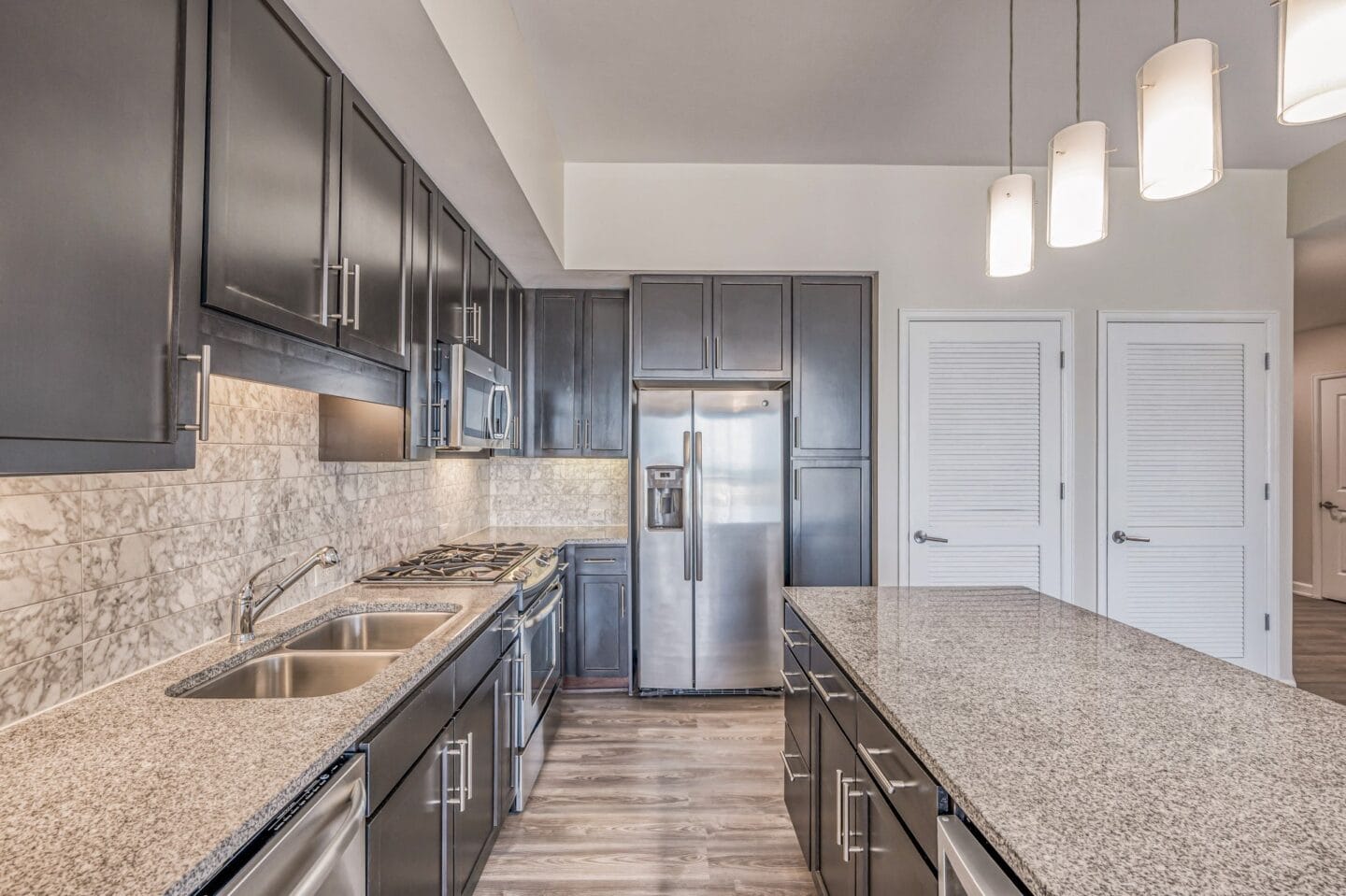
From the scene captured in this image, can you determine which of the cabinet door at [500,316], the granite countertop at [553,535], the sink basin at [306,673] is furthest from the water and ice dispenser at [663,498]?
the sink basin at [306,673]

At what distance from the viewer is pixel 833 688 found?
5.34 feet

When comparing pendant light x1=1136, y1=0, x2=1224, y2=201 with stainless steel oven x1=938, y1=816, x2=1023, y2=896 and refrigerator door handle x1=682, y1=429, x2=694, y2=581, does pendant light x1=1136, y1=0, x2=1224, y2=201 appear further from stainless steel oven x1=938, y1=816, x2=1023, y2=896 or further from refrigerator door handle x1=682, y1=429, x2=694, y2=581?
refrigerator door handle x1=682, y1=429, x2=694, y2=581

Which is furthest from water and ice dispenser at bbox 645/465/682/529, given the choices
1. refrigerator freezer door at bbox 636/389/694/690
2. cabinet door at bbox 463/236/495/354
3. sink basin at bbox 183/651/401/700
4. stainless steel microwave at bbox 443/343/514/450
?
sink basin at bbox 183/651/401/700

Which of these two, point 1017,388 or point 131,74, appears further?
point 1017,388

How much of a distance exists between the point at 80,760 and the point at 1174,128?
2.24 metres

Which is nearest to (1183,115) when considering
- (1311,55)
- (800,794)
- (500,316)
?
(1311,55)

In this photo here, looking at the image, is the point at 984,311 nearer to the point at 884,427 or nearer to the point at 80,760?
the point at 884,427

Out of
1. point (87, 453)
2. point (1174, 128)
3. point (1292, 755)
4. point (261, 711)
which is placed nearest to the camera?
point (87, 453)

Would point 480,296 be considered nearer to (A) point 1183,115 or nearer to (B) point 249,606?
(B) point 249,606

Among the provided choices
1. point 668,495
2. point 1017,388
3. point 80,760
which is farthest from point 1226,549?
point 80,760

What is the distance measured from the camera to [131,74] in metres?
0.94

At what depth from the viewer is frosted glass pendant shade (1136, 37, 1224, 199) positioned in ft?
4.15

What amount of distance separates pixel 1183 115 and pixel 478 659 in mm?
2143

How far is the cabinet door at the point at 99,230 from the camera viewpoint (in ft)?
2.54
